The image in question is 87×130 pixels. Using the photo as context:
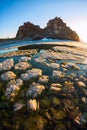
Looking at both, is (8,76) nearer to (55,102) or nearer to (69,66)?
(55,102)

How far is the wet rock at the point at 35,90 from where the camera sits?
10.4 metres

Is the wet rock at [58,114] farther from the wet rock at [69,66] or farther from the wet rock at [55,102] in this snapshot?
the wet rock at [69,66]

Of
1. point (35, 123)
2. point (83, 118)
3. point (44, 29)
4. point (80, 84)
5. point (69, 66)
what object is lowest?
point (44, 29)

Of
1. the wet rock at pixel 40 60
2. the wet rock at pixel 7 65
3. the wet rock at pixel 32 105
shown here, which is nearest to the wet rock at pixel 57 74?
the wet rock at pixel 40 60

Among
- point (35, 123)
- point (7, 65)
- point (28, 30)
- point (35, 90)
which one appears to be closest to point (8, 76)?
point (7, 65)

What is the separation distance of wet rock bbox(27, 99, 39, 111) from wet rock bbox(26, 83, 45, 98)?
0.62m

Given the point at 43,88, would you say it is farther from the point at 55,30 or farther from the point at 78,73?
the point at 55,30

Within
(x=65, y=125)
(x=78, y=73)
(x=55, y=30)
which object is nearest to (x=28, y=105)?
(x=65, y=125)

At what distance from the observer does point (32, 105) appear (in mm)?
9312

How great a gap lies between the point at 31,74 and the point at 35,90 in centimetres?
235

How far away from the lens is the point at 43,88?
10.9m

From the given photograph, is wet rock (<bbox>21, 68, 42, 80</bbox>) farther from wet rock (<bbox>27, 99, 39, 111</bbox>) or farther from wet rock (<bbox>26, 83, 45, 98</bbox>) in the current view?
wet rock (<bbox>27, 99, 39, 111</bbox>)

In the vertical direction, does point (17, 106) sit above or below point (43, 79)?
below

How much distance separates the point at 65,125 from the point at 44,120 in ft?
3.35
